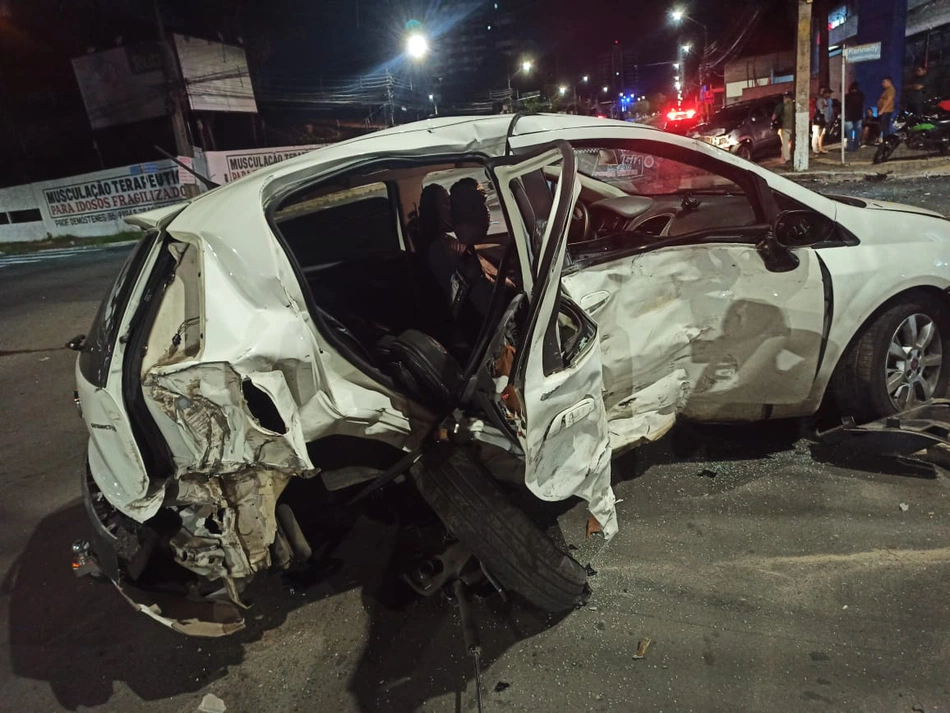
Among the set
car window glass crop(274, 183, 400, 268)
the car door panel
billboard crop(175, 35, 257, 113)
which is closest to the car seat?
the car door panel

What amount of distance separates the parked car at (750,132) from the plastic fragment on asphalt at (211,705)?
1718cm

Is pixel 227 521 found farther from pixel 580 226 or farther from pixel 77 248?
pixel 77 248

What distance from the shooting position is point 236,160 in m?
17.2

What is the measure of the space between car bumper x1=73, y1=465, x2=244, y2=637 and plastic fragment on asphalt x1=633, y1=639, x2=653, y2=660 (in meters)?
1.41

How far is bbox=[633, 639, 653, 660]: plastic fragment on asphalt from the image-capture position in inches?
90.4

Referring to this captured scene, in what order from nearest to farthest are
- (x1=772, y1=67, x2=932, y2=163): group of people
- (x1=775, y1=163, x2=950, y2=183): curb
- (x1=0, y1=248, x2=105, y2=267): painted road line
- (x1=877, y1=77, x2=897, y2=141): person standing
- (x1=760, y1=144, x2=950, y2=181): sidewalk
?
1. (x1=775, y1=163, x2=950, y2=183): curb
2. (x1=760, y1=144, x2=950, y2=181): sidewalk
3. (x1=877, y1=77, x2=897, y2=141): person standing
4. (x1=772, y1=67, x2=932, y2=163): group of people
5. (x1=0, y1=248, x2=105, y2=267): painted road line

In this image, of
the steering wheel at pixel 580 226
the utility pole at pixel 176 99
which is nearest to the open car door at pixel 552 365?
the steering wheel at pixel 580 226

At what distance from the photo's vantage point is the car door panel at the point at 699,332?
9.27 ft

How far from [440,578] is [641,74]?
85195 millimetres

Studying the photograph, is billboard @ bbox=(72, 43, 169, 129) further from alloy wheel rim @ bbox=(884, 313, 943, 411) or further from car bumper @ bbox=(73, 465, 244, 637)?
Result: alloy wheel rim @ bbox=(884, 313, 943, 411)

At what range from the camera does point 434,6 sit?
126 ft

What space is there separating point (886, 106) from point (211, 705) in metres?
16.5

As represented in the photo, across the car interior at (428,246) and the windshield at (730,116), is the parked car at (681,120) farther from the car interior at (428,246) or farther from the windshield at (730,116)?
the car interior at (428,246)

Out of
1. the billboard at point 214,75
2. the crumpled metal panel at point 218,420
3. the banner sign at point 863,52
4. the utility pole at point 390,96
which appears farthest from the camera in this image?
the utility pole at point 390,96
